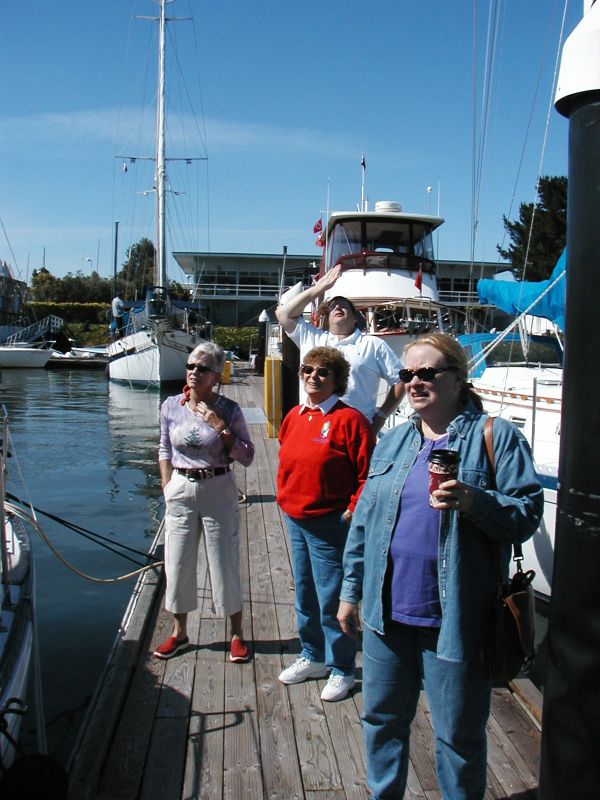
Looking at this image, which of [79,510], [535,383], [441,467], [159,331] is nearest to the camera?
[441,467]

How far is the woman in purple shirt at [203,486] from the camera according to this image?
404 centimetres

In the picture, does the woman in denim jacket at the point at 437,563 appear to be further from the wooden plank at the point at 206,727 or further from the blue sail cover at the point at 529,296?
the blue sail cover at the point at 529,296

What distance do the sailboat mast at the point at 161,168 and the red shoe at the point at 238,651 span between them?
2974cm

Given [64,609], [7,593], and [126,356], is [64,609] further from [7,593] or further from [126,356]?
[126,356]

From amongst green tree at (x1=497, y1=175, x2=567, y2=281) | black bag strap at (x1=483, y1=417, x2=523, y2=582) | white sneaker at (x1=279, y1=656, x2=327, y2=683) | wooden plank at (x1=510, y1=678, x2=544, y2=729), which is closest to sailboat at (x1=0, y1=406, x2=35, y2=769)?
white sneaker at (x1=279, y1=656, x2=327, y2=683)

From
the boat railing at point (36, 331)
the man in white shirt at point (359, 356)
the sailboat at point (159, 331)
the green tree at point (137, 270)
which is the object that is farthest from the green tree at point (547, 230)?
the green tree at point (137, 270)

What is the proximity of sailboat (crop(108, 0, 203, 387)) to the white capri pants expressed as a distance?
1027 inches

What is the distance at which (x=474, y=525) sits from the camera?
91.0 inches

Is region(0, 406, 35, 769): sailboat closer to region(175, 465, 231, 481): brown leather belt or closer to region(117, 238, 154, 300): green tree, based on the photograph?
region(175, 465, 231, 481): brown leather belt

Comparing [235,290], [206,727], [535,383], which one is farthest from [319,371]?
[235,290]

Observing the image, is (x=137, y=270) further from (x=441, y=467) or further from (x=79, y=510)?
(x=441, y=467)

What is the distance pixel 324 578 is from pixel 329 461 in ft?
1.99

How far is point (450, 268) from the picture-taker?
172 feet

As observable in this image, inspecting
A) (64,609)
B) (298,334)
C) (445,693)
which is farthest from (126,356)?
(445,693)
